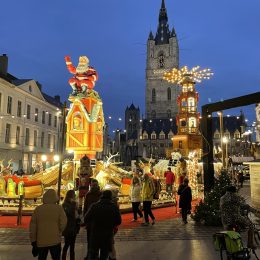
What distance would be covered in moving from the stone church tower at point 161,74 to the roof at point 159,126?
6.30 m

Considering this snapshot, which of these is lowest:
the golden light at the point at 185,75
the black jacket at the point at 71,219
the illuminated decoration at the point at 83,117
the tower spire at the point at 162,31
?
the black jacket at the point at 71,219

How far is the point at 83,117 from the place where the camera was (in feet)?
61.5

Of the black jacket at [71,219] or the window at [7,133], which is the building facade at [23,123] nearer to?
the window at [7,133]

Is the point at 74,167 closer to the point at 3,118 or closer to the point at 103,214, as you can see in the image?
the point at 103,214

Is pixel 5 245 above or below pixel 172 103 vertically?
below

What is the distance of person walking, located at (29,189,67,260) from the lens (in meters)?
5.08

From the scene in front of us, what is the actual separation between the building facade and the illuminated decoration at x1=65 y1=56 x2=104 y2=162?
12.5m

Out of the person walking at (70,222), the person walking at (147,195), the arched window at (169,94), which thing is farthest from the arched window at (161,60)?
the person walking at (70,222)

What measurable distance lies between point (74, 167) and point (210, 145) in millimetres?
8705

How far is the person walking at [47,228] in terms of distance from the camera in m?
5.08

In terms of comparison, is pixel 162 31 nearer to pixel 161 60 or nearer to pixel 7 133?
pixel 161 60

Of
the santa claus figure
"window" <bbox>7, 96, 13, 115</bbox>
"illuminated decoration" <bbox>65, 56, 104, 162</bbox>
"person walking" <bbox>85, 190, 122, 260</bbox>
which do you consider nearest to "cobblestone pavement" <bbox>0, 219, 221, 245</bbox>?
"person walking" <bbox>85, 190, 122, 260</bbox>

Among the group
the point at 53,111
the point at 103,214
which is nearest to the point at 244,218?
the point at 103,214

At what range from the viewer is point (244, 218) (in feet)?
21.7
